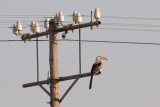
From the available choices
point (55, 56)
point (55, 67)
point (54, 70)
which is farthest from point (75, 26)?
point (54, 70)

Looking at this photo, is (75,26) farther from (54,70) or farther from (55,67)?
(54,70)

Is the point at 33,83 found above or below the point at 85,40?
below

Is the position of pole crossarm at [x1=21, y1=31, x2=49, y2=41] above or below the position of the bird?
above

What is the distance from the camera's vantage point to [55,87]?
2680 cm

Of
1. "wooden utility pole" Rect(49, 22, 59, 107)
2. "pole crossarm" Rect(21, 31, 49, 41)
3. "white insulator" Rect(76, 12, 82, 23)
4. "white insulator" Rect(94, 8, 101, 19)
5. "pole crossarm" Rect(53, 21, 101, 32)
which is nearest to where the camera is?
"pole crossarm" Rect(53, 21, 101, 32)

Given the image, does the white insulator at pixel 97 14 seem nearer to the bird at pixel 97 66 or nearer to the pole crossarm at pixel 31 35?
the bird at pixel 97 66

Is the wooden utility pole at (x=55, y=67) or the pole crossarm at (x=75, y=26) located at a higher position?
the pole crossarm at (x=75, y=26)

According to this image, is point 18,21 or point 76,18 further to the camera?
point 18,21

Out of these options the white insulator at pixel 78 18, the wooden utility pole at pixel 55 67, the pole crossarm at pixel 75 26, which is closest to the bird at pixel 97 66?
the wooden utility pole at pixel 55 67

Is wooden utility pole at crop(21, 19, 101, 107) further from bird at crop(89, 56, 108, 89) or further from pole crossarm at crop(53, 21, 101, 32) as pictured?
bird at crop(89, 56, 108, 89)

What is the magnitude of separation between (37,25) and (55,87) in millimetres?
2759

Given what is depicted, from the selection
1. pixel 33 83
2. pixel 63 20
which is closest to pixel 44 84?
pixel 33 83

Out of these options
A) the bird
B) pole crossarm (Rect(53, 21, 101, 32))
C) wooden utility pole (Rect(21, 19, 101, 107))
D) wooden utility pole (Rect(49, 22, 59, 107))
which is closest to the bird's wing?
the bird

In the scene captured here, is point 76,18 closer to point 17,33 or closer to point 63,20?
point 63,20
